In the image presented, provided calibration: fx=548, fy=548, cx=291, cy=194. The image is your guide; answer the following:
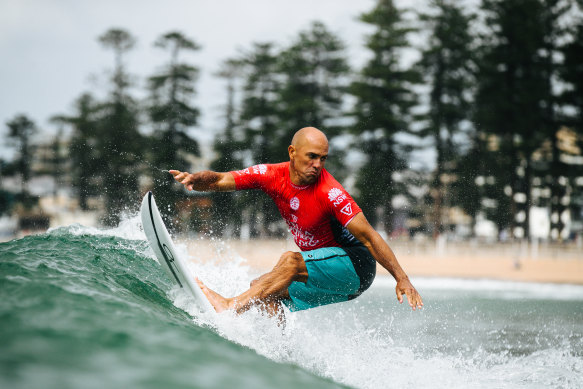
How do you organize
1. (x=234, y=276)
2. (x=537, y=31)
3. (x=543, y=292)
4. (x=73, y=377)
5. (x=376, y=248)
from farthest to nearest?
(x=537, y=31)
(x=543, y=292)
(x=234, y=276)
(x=376, y=248)
(x=73, y=377)

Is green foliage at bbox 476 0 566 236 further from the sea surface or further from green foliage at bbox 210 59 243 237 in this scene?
the sea surface

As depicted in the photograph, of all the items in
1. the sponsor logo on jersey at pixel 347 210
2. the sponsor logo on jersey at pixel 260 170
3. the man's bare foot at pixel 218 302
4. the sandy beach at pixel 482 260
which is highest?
the sponsor logo on jersey at pixel 260 170

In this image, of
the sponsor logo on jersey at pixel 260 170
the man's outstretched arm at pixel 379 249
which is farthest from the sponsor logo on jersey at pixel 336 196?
the sponsor logo on jersey at pixel 260 170

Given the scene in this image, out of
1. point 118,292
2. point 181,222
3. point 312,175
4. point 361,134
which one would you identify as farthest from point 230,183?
point 361,134

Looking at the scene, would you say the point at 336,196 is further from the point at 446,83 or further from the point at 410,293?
the point at 446,83

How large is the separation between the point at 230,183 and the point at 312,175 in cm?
63

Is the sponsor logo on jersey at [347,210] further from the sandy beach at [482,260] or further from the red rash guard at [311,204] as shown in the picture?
the sandy beach at [482,260]

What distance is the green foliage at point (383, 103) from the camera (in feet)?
86.3

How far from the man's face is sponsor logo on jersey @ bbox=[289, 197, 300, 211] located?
0.45 feet

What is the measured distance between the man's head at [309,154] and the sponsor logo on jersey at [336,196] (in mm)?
167

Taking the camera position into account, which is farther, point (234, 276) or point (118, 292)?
point (234, 276)

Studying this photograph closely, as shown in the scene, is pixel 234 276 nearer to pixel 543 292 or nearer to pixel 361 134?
pixel 543 292

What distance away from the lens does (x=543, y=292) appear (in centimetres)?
1036

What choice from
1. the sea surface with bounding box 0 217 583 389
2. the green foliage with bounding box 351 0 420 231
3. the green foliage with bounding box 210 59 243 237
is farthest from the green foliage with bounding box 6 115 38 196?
the sea surface with bounding box 0 217 583 389
